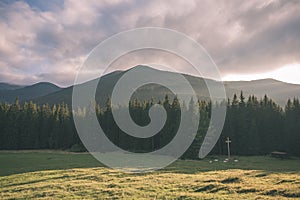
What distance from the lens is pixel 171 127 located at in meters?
73.4

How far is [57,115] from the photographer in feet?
315

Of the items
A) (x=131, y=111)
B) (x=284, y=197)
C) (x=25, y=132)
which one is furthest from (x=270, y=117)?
(x=25, y=132)

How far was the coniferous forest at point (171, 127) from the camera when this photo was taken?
71.2 metres

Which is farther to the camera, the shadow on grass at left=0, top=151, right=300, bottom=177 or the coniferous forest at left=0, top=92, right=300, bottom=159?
the coniferous forest at left=0, top=92, right=300, bottom=159

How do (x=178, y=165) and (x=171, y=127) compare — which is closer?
(x=178, y=165)

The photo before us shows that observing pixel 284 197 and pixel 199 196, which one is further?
pixel 199 196

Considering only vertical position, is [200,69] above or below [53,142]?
above

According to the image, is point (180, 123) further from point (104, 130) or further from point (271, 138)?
point (104, 130)

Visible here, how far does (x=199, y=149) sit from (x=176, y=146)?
7.40 meters

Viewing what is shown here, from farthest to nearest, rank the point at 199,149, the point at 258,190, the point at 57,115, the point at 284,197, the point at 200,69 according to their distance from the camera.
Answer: the point at 57,115, the point at 199,149, the point at 200,69, the point at 258,190, the point at 284,197

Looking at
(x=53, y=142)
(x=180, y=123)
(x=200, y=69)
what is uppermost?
(x=200, y=69)

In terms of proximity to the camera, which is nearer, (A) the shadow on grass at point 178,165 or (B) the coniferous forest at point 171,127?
(A) the shadow on grass at point 178,165

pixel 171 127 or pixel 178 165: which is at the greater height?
pixel 171 127

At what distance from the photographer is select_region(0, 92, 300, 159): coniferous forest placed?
71.2m
